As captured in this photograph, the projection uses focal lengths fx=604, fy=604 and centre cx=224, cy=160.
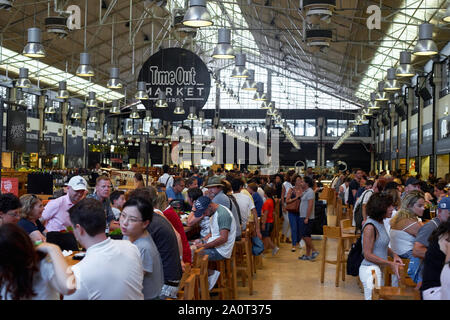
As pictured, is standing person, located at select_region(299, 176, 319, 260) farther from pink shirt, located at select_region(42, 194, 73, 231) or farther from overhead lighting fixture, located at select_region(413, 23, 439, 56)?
pink shirt, located at select_region(42, 194, 73, 231)

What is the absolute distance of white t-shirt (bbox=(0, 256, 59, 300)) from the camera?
265 cm

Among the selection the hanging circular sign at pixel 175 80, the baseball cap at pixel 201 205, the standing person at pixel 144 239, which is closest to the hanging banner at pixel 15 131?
the hanging circular sign at pixel 175 80

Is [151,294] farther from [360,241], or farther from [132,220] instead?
[360,241]

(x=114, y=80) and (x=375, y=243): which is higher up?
(x=114, y=80)

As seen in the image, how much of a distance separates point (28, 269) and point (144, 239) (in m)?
1.35

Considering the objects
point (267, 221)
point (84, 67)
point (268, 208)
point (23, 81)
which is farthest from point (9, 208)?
point (23, 81)

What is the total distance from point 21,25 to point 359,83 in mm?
16929

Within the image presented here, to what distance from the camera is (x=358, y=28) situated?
18312 millimetres

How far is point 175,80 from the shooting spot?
10.1 m

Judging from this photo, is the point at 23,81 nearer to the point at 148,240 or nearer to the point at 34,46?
the point at 34,46

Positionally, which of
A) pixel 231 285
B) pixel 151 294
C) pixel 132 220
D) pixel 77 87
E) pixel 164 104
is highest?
pixel 77 87

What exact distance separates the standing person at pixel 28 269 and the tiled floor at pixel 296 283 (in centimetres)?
503

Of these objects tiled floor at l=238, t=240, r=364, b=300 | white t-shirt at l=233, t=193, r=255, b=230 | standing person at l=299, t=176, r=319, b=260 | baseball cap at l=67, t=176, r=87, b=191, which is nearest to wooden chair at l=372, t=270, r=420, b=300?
tiled floor at l=238, t=240, r=364, b=300
